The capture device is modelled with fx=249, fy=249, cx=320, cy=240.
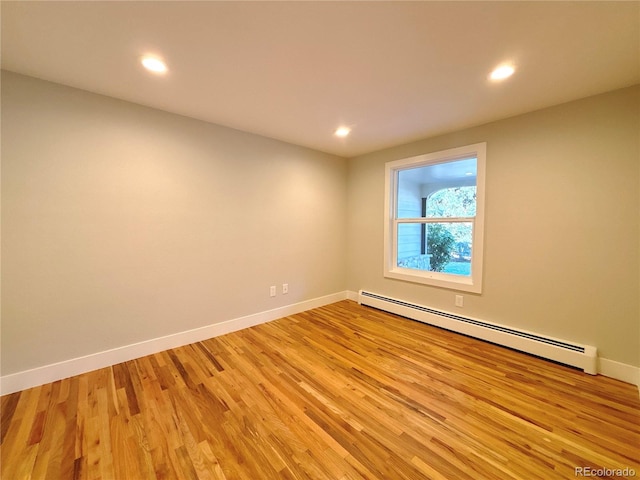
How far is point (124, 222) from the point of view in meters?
2.20

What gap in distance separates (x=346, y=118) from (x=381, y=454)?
2648mm

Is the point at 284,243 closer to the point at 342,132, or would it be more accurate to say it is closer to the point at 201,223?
the point at 201,223

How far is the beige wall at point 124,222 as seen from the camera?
182 cm

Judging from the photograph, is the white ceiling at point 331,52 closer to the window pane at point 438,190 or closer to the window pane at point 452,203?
the window pane at point 438,190

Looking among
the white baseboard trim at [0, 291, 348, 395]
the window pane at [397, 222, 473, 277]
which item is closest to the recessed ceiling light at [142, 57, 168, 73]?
the white baseboard trim at [0, 291, 348, 395]

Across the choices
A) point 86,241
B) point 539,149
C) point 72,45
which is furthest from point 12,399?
point 539,149

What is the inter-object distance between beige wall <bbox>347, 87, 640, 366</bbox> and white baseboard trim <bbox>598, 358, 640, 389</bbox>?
0.13 ft

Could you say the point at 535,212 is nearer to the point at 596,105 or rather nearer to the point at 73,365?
the point at 596,105

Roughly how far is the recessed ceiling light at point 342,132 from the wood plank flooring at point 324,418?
7.74 ft

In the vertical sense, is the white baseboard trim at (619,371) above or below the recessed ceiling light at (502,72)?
below

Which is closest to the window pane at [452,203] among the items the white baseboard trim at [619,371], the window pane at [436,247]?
the window pane at [436,247]

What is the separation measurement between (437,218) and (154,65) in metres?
3.12

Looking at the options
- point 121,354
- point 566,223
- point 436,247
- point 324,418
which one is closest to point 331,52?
point 324,418

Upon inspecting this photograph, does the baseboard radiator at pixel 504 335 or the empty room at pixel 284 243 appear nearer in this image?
the empty room at pixel 284 243
